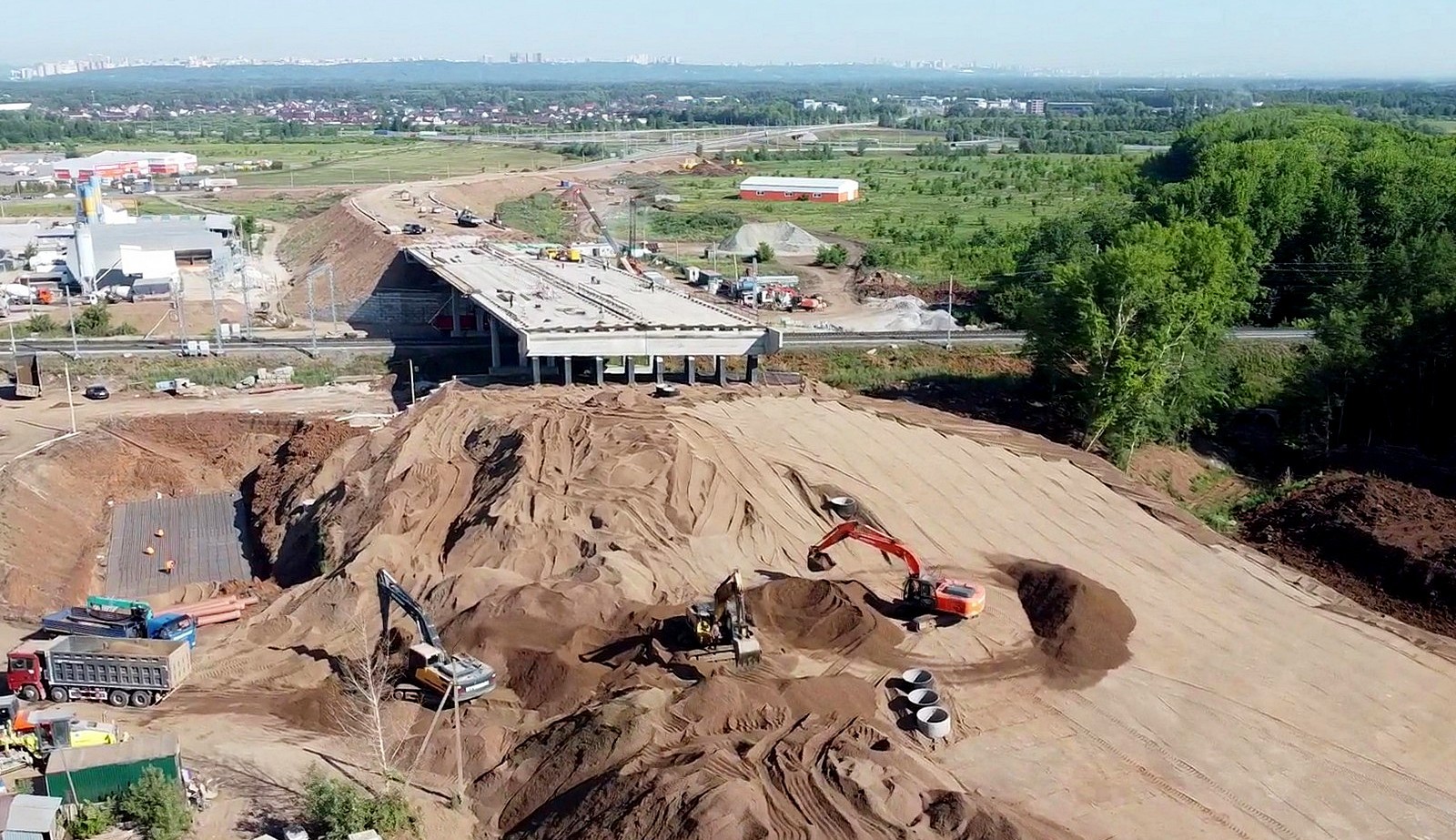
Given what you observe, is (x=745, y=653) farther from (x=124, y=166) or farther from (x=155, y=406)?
(x=124, y=166)

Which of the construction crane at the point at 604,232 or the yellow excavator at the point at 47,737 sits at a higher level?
the construction crane at the point at 604,232

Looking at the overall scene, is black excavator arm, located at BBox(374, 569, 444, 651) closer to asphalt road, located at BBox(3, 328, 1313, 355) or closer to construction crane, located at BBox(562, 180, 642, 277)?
asphalt road, located at BBox(3, 328, 1313, 355)

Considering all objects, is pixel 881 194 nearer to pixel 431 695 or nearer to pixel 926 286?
pixel 926 286

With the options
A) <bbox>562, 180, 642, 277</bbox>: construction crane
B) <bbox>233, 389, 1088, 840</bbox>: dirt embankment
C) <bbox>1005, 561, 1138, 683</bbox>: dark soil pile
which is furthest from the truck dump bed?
<bbox>562, 180, 642, 277</bbox>: construction crane

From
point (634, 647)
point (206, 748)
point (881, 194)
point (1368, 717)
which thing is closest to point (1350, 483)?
point (1368, 717)

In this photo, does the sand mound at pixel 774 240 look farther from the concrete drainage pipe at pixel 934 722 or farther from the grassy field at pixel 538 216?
the concrete drainage pipe at pixel 934 722

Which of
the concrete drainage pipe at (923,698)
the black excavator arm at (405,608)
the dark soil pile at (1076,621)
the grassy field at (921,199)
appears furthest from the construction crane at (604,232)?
the concrete drainage pipe at (923,698)
